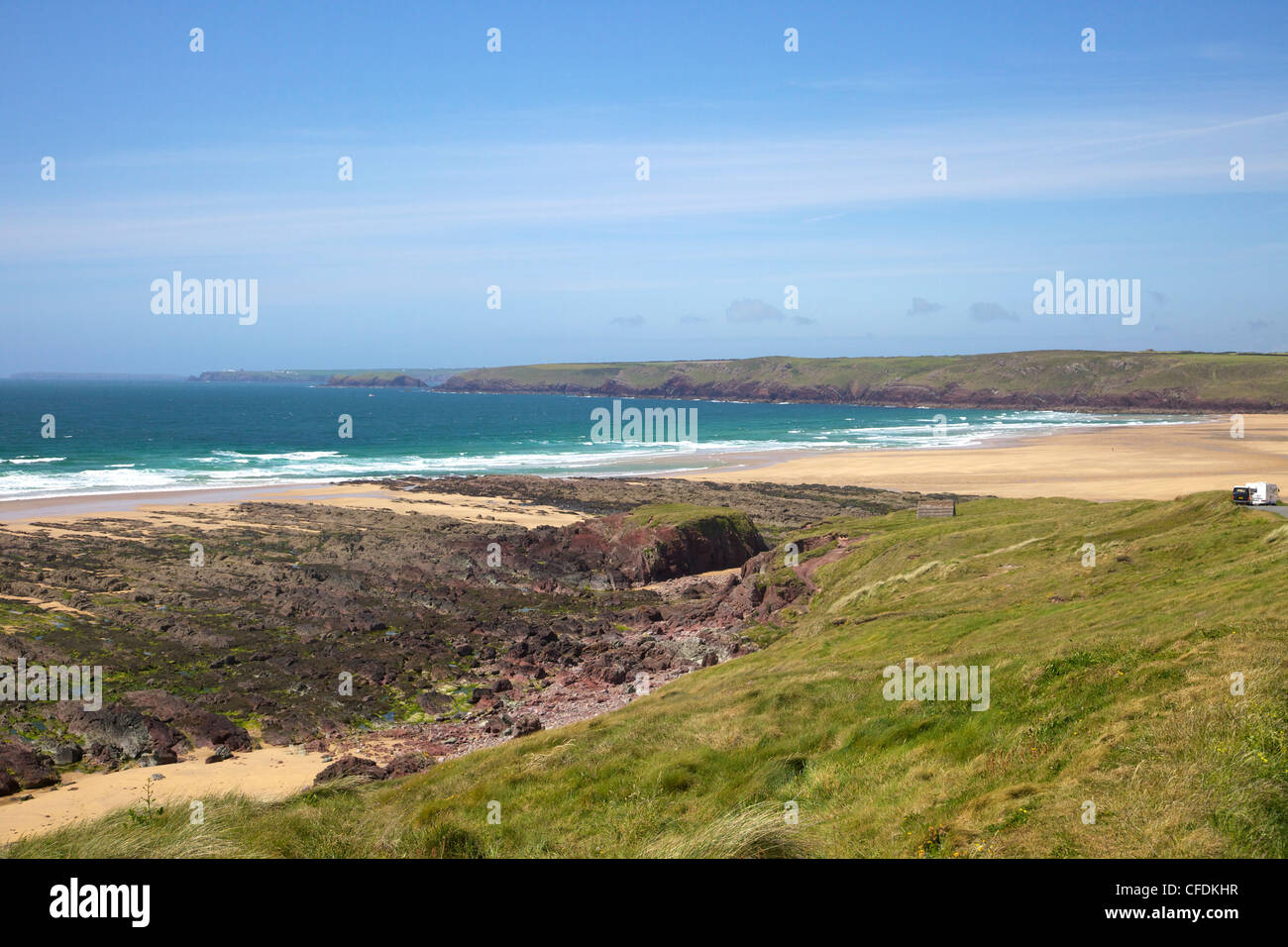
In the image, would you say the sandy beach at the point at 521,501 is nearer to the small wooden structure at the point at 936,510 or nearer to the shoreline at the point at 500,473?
the shoreline at the point at 500,473

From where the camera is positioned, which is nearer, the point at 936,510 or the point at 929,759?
the point at 929,759

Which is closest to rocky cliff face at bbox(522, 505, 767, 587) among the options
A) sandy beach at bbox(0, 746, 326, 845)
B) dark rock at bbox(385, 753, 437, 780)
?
dark rock at bbox(385, 753, 437, 780)

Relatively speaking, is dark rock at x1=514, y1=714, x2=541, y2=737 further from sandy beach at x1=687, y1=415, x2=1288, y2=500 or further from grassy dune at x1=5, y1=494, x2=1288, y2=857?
sandy beach at x1=687, y1=415, x2=1288, y2=500

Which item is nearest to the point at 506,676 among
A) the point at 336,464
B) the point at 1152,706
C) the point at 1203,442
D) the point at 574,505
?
the point at 1152,706

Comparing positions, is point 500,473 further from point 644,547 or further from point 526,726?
point 526,726

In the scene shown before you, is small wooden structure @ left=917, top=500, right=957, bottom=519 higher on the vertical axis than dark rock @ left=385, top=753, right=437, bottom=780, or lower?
higher

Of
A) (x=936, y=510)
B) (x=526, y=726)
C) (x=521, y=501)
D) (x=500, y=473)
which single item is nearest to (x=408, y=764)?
(x=526, y=726)

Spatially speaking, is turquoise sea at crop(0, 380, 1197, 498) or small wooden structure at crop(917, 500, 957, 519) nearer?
small wooden structure at crop(917, 500, 957, 519)
